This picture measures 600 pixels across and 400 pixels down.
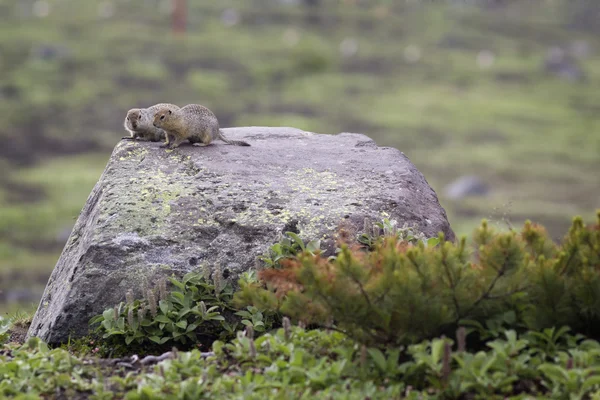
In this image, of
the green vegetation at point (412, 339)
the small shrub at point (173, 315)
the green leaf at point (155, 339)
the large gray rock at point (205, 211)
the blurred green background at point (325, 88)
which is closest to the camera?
the green vegetation at point (412, 339)

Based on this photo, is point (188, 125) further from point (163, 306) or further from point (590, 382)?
point (590, 382)

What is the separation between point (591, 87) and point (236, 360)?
153 feet

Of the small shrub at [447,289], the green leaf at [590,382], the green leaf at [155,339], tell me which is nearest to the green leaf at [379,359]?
the small shrub at [447,289]

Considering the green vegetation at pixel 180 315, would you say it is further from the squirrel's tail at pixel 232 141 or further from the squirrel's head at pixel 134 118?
the squirrel's head at pixel 134 118

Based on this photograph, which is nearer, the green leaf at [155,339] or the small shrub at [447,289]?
the small shrub at [447,289]

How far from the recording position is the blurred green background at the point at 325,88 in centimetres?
3092

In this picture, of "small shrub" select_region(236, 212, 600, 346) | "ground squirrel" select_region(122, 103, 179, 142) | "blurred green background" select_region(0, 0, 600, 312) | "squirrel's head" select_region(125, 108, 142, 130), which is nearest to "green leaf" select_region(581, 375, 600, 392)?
"small shrub" select_region(236, 212, 600, 346)

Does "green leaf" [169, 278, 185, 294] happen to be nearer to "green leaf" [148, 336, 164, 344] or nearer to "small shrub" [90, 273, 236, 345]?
"small shrub" [90, 273, 236, 345]

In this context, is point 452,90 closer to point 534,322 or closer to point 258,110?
point 258,110

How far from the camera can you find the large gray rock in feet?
25.3

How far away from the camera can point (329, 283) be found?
5.59m

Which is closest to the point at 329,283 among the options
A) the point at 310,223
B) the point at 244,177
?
the point at 310,223

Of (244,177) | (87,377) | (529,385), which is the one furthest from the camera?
(244,177)

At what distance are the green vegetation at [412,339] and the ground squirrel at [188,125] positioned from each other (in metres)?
3.97
